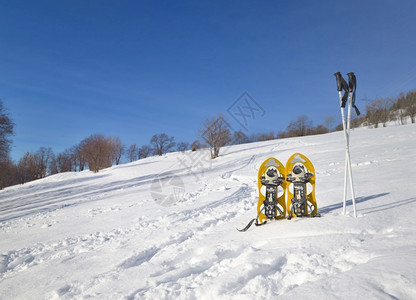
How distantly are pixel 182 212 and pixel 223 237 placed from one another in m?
2.62

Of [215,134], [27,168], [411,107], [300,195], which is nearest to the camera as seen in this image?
[300,195]

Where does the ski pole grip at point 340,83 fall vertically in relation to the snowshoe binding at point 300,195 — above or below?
above

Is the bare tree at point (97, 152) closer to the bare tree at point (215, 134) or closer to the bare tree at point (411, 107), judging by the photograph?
the bare tree at point (215, 134)

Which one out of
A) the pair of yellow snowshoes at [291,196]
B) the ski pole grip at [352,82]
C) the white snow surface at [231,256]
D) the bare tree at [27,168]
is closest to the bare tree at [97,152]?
the bare tree at [27,168]

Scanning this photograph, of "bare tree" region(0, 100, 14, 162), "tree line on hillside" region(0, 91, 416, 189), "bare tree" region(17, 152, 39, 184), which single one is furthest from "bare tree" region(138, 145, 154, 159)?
"bare tree" region(0, 100, 14, 162)

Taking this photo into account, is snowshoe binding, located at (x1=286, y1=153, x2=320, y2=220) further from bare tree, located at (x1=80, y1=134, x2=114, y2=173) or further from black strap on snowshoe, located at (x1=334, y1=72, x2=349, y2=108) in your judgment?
bare tree, located at (x1=80, y1=134, x2=114, y2=173)

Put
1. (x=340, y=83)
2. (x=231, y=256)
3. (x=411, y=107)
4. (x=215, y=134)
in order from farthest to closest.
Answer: (x=411, y=107)
(x=215, y=134)
(x=340, y=83)
(x=231, y=256)

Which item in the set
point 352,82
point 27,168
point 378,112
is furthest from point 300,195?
point 27,168

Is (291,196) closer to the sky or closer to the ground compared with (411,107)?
closer to the ground

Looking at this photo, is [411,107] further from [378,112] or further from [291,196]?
[291,196]

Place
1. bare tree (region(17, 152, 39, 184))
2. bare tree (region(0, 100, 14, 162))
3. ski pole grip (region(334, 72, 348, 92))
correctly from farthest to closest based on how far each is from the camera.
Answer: bare tree (region(17, 152, 39, 184)) < bare tree (region(0, 100, 14, 162)) < ski pole grip (region(334, 72, 348, 92))

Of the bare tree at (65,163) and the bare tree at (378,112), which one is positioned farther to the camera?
the bare tree at (65,163)

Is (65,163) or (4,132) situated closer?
(4,132)

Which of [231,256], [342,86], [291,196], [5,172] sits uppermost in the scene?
[342,86]
